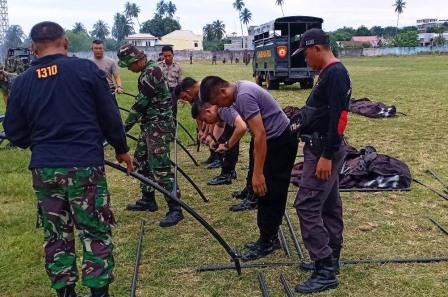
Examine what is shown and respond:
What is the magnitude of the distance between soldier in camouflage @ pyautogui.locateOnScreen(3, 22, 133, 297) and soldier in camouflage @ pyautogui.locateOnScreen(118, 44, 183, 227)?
1.97 meters

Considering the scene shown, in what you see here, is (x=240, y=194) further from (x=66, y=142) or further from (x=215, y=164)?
(x=66, y=142)

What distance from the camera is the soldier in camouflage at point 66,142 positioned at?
316 cm

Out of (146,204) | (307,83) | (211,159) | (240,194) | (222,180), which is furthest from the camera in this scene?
(307,83)

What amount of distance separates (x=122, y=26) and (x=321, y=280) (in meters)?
151

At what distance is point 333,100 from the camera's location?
350cm

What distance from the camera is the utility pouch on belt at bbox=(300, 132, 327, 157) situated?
3.70 m

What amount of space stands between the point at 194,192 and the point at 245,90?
3173mm

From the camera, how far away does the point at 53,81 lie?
3.12m

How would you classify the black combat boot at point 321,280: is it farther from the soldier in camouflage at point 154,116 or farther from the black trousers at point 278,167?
the soldier in camouflage at point 154,116

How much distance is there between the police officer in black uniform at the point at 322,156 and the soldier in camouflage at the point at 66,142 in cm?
141

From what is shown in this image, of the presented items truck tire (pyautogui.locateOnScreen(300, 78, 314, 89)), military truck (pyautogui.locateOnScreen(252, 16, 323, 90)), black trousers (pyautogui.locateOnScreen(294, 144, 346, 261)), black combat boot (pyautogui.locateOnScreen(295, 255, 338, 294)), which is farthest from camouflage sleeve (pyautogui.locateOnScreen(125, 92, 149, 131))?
truck tire (pyautogui.locateOnScreen(300, 78, 314, 89))

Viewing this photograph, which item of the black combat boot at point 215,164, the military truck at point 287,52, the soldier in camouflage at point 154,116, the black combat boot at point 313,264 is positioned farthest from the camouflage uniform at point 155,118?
the military truck at point 287,52

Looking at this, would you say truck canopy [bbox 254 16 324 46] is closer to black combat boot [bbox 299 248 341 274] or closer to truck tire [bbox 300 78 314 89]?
truck tire [bbox 300 78 314 89]

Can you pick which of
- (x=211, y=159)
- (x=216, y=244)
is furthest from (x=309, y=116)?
(x=211, y=159)
